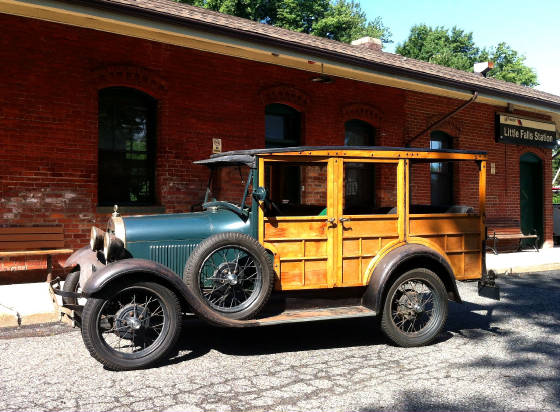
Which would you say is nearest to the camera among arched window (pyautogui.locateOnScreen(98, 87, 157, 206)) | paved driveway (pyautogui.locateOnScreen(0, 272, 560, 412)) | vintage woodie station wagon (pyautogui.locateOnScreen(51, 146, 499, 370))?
paved driveway (pyautogui.locateOnScreen(0, 272, 560, 412))

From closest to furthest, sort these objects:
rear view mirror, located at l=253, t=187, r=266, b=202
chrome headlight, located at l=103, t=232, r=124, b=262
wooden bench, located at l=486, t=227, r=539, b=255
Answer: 1. chrome headlight, located at l=103, t=232, r=124, b=262
2. rear view mirror, located at l=253, t=187, r=266, b=202
3. wooden bench, located at l=486, t=227, r=539, b=255

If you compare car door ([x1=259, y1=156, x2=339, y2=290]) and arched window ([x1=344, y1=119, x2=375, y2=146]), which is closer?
car door ([x1=259, y1=156, x2=339, y2=290])

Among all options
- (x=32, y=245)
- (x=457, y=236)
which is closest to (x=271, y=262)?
(x=457, y=236)

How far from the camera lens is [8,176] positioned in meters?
7.82

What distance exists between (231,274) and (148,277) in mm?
743

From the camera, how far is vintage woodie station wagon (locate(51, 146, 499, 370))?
14.6 ft

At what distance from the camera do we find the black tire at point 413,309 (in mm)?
5203

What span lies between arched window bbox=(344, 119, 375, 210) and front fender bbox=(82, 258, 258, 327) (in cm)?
788

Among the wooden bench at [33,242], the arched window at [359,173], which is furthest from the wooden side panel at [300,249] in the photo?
the arched window at [359,173]

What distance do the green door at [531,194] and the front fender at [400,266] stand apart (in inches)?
463

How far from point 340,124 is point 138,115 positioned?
4.57 m

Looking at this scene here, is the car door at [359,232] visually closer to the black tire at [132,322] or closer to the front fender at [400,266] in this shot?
the front fender at [400,266]

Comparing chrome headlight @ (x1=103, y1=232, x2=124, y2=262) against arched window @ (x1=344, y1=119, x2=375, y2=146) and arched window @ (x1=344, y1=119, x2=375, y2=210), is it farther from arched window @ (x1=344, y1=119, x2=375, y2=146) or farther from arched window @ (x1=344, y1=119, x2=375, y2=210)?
arched window @ (x1=344, y1=119, x2=375, y2=146)

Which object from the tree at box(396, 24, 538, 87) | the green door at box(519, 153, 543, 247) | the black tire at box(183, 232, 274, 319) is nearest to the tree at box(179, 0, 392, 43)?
the tree at box(396, 24, 538, 87)
